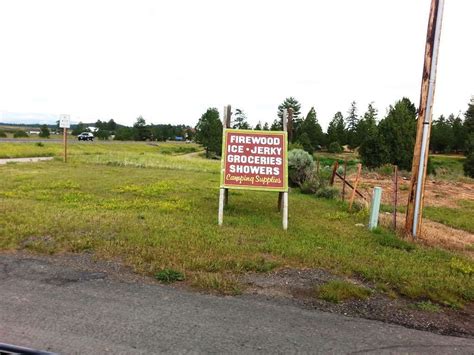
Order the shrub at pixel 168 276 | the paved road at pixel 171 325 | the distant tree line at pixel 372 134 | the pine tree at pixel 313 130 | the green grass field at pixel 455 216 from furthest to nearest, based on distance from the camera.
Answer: the pine tree at pixel 313 130 → the distant tree line at pixel 372 134 → the green grass field at pixel 455 216 → the shrub at pixel 168 276 → the paved road at pixel 171 325

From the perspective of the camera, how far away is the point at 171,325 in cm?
373

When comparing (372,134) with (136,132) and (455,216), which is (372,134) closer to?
(455,216)

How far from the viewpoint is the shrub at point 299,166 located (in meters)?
15.0

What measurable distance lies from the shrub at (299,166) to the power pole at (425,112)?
714cm

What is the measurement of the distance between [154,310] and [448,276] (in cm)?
405

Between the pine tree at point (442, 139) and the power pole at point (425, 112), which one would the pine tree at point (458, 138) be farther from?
the power pole at point (425, 112)

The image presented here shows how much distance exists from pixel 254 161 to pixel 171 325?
494 cm

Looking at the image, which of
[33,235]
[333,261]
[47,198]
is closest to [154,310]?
[333,261]

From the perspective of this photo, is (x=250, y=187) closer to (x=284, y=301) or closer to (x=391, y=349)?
(x=284, y=301)

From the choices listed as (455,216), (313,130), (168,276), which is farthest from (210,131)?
(168,276)

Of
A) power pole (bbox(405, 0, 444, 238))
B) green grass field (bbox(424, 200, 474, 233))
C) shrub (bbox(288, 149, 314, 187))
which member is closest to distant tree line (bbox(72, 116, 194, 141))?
shrub (bbox(288, 149, 314, 187))

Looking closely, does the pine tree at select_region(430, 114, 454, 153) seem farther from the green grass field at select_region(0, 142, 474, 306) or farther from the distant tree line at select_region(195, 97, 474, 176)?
the green grass field at select_region(0, 142, 474, 306)

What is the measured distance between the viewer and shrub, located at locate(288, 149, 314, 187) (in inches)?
592

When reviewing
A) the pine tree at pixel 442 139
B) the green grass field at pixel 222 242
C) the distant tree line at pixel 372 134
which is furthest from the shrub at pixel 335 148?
the green grass field at pixel 222 242
